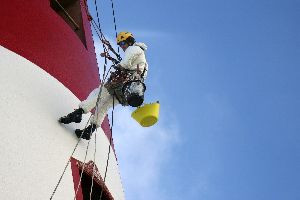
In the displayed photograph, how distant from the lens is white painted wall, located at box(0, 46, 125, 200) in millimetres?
3977

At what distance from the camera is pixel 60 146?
4867 mm

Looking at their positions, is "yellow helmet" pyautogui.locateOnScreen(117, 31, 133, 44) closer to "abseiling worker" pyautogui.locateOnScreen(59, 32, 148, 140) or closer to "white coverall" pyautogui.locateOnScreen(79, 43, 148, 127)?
"abseiling worker" pyautogui.locateOnScreen(59, 32, 148, 140)

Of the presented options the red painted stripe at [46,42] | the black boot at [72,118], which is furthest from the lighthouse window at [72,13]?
the black boot at [72,118]

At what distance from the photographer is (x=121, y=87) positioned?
553 cm

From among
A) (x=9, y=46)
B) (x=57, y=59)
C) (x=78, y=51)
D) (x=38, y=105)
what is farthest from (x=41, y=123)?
(x=78, y=51)

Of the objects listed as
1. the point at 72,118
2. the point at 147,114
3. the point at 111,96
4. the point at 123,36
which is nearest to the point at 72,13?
the point at 123,36

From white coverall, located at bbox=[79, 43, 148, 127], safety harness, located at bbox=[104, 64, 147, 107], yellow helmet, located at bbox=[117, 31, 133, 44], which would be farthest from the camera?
yellow helmet, located at bbox=[117, 31, 133, 44]

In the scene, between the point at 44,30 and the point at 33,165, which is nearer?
the point at 33,165

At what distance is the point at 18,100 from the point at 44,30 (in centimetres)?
183

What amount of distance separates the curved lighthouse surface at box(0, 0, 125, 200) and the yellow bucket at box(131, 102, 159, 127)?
2.42ft

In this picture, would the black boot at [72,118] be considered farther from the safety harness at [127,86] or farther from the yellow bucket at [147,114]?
the yellow bucket at [147,114]

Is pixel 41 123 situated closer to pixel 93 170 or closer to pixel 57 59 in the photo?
pixel 93 170

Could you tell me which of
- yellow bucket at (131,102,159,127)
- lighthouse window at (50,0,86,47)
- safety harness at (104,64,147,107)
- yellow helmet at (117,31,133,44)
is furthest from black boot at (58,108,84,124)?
lighthouse window at (50,0,86,47)

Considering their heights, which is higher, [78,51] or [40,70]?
[78,51]
